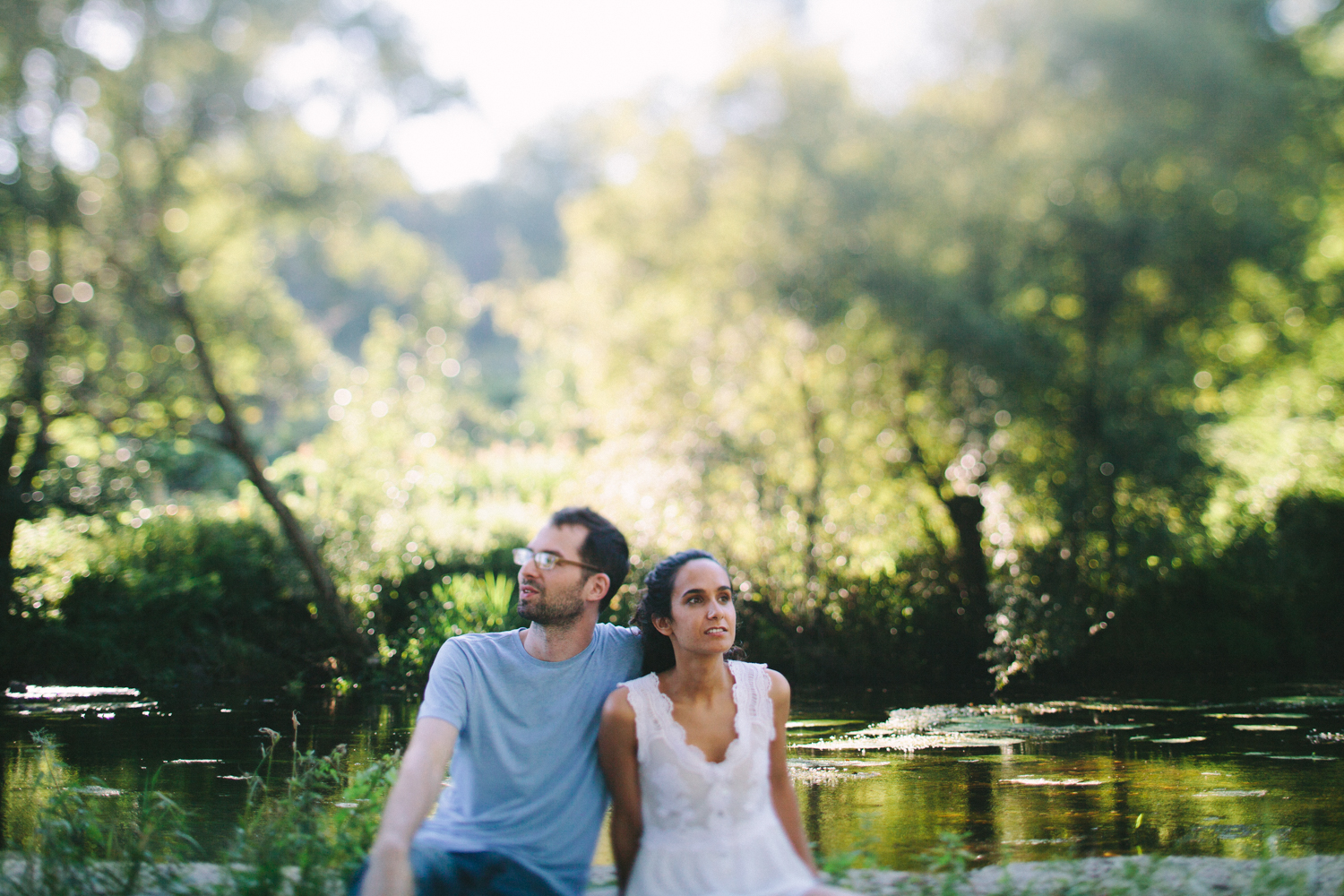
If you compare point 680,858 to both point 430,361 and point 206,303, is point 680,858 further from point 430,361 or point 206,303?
point 430,361

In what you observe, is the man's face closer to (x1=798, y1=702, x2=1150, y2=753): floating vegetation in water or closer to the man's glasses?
the man's glasses

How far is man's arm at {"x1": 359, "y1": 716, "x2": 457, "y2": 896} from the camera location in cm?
257

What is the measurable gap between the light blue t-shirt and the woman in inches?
4.7

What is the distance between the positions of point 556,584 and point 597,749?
0.51 meters

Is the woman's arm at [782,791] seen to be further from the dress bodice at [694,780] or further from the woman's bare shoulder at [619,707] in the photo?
the woman's bare shoulder at [619,707]

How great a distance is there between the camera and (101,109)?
11891 mm

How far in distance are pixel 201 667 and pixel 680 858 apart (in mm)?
9038

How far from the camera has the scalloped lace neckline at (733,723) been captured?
2.99m

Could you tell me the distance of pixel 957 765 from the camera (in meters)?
6.24

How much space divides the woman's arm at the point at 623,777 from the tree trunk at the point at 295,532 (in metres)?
7.87

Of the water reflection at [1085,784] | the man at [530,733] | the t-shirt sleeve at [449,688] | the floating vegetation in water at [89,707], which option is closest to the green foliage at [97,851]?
the man at [530,733]

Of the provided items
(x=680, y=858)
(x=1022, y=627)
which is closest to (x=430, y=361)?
(x=1022, y=627)

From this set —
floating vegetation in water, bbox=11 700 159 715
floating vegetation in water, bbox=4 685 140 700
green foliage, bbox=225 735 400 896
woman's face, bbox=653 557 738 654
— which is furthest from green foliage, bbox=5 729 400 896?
floating vegetation in water, bbox=4 685 140 700

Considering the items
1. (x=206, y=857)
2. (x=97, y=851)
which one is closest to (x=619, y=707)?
(x=206, y=857)
